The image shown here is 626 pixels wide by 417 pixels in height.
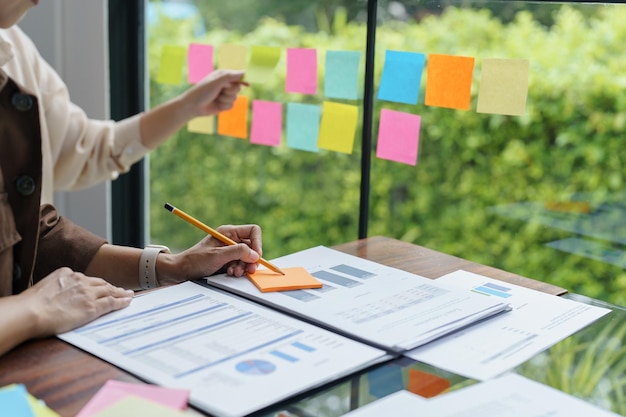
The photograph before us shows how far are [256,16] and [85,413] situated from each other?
5.10 feet

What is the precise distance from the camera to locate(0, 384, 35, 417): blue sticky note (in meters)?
0.72

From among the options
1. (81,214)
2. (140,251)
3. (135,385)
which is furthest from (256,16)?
Result: (135,385)

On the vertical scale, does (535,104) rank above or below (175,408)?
above

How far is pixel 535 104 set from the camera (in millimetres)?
1723

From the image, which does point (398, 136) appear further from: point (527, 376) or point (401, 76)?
point (527, 376)

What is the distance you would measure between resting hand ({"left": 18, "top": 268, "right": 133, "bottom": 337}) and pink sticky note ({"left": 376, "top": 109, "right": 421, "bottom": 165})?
72cm

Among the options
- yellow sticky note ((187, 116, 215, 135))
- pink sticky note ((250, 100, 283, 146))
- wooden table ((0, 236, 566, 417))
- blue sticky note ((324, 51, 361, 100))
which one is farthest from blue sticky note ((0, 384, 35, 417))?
yellow sticky note ((187, 116, 215, 135))

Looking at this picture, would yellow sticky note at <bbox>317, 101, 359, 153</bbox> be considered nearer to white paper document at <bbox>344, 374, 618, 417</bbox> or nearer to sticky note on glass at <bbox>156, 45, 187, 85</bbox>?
sticky note on glass at <bbox>156, 45, 187, 85</bbox>

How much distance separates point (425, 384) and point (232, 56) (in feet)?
4.15

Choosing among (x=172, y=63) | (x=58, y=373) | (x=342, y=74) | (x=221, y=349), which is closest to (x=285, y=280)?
(x=221, y=349)

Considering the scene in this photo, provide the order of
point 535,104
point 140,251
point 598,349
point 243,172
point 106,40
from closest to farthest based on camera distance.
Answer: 1. point 598,349
2. point 140,251
3. point 535,104
4. point 106,40
5. point 243,172

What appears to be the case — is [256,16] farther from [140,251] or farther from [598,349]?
[598,349]

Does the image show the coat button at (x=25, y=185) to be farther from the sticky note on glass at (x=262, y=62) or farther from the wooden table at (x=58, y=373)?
the sticky note on glass at (x=262, y=62)

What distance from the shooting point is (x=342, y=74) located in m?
1.65
